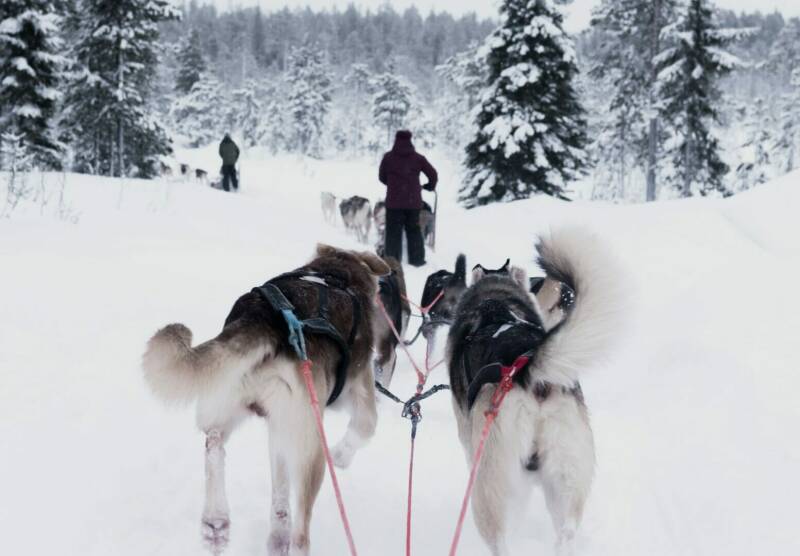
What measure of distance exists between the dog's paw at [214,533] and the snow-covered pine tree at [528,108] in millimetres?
17322

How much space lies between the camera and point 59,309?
4766 mm

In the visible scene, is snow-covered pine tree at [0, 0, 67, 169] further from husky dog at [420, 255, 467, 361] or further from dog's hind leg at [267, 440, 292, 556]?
dog's hind leg at [267, 440, 292, 556]

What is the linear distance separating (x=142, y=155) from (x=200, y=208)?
10937 mm

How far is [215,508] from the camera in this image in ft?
7.69

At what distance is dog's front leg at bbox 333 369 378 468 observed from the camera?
3.34 meters

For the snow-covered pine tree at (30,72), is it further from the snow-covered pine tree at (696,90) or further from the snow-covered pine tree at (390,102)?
the snow-covered pine tree at (390,102)

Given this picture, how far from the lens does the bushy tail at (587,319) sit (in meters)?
2.30

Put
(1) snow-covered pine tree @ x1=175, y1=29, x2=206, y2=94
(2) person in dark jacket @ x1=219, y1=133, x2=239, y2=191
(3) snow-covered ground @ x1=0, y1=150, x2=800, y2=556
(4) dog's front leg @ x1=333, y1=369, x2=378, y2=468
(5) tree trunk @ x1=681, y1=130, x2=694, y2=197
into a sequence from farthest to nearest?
(1) snow-covered pine tree @ x1=175, y1=29, x2=206, y2=94 → (2) person in dark jacket @ x1=219, y1=133, x2=239, y2=191 → (5) tree trunk @ x1=681, y1=130, x2=694, y2=197 → (4) dog's front leg @ x1=333, y1=369, x2=378, y2=468 → (3) snow-covered ground @ x1=0, y1=150, x2=800, y2=556

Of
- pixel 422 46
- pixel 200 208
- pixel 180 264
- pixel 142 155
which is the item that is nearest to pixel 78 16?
pixel 142 155

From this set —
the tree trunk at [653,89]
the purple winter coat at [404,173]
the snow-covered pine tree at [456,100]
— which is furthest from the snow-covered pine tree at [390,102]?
the purple winter coat at [404,173]

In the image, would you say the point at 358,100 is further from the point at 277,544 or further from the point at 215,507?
the point at 215,507

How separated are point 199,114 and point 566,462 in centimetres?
5767

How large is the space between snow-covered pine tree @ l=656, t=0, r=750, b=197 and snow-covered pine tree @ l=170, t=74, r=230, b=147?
41963 millimetres

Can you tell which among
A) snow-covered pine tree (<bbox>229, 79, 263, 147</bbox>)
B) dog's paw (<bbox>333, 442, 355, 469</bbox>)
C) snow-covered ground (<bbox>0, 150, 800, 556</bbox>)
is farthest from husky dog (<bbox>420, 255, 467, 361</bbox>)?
snow-covered pine tree (<bbox>229, 79, 263, 147</bbox>)
